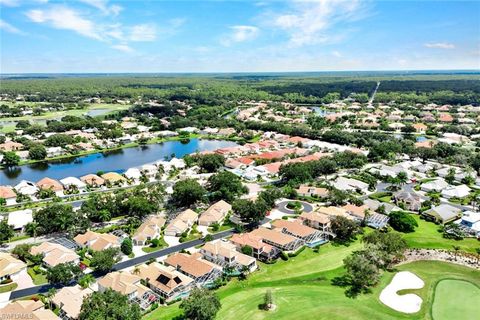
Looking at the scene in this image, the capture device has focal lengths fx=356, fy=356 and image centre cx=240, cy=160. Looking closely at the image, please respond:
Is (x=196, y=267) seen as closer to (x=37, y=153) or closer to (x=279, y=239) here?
(x=279, y=239)

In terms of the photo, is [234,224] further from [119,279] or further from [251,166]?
[251,166]

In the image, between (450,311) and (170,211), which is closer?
(450,311)

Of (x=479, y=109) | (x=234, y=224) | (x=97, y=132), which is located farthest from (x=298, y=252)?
(x=479, y=109)

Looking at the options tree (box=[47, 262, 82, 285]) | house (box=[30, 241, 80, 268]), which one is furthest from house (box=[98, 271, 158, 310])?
house (box=[30, 241, 80, 268])

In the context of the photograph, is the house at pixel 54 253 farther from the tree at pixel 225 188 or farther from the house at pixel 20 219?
the tree at pixel 225 188

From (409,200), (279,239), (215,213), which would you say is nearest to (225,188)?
(215,213)

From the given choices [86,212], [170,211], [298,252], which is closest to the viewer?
[298,252]

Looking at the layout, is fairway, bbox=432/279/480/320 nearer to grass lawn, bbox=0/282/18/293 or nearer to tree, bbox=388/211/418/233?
tree, bbox=388/211/418/233
